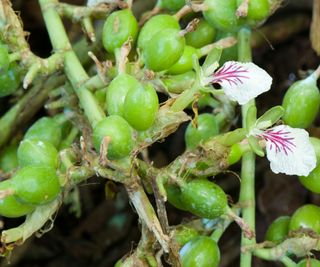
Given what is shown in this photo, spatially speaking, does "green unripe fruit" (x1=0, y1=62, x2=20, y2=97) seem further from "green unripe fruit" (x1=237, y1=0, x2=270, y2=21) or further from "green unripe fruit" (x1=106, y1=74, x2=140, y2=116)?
"green unripe fruit" (x1=237, y1=0, x2=270, y2=21)

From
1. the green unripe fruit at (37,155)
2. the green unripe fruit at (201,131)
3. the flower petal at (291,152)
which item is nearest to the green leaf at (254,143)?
the flower petal at (291,152)

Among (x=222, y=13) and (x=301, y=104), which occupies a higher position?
(x=222, y=13)

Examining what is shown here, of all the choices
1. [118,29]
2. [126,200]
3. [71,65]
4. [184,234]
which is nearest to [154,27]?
Result: [118,29]

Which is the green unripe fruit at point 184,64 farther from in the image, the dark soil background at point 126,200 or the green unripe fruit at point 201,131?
the dark soil background at point 126,200

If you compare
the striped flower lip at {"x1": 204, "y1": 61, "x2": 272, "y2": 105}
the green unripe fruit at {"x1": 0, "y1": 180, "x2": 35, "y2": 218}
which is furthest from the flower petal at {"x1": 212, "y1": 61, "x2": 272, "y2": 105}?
the green unripe fruit at {"x1": 0, "y1": 180, "x2": 35, "y2": 218}

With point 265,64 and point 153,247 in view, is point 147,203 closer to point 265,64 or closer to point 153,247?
point 153,247

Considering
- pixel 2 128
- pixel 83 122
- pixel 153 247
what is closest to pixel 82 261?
pixel 2 128

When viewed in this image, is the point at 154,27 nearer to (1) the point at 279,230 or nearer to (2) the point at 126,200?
(1) the point at 279,230
